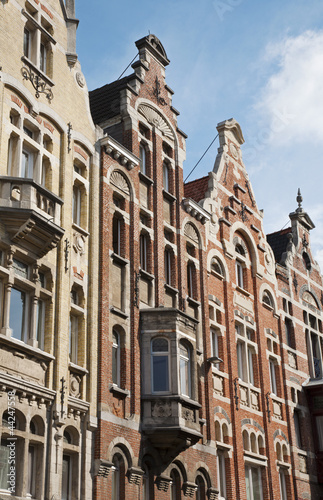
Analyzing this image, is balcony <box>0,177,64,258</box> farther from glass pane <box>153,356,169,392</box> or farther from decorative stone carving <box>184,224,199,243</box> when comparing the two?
decorative stone carving <box>184,224,199,243</box>

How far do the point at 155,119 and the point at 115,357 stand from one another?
11.2m

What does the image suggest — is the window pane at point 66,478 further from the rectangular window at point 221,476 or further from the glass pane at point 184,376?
the rectangular window at point 221,476

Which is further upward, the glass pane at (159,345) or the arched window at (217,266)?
the arched window at (217,266)

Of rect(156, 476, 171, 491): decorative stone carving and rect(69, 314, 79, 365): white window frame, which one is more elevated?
rect(69, 314, 79, 365): white window frame

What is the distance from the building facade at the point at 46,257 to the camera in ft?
69.3

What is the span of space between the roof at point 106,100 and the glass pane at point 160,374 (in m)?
10.3

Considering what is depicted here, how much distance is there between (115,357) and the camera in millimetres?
26703

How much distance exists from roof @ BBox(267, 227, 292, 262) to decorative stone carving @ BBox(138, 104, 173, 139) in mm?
13091

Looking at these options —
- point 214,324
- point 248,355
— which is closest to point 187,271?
point 214,324

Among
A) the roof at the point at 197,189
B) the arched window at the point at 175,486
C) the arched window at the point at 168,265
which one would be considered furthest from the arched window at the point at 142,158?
the arched window at the point at 175,486

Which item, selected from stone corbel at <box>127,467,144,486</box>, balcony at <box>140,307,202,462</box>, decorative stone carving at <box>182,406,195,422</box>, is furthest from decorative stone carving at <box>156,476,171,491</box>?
decorative stone carving at <box>182,406,195,422</box>

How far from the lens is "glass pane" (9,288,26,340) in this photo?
71.6ft

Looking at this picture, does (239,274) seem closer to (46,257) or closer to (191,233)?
(191,233)

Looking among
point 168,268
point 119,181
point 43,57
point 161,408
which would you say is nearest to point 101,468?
point 161,408
